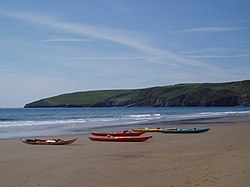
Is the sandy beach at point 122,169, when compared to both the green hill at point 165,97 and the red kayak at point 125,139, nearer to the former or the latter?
the red kayak at point 125,139

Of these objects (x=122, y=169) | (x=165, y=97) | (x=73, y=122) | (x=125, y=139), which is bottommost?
(x=122, y=169)

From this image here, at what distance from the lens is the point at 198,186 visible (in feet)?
26.8

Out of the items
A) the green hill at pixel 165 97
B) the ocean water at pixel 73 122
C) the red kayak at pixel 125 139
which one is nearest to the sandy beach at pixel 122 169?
the red kayak at pixel 125 139

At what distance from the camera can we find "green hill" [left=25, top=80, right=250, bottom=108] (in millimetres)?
144500

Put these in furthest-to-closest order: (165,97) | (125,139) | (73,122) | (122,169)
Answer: (165,97) → (73,122) → (125,139) → (122,169)

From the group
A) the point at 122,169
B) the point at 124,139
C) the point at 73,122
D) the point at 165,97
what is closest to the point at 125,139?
the point at 124,139

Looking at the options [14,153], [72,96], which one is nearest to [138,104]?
[72,96]

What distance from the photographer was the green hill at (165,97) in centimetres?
14450

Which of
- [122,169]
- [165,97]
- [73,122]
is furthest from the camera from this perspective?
[165,97]

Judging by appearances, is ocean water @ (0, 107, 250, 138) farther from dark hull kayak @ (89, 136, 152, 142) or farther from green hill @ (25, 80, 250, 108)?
green hill @ (25, 80, 250, 108)

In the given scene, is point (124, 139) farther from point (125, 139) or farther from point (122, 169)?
point (122, 169)

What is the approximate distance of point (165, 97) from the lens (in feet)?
511

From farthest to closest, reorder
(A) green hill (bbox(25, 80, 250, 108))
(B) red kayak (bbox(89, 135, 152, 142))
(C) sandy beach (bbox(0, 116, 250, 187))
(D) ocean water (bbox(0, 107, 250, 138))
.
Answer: (A) green hill (bbox(25, 80, 250, 108)) → (D) ocean water (bbox(0, 107, 250, 138)) → (B) red kayak (bbox(89, 135, 152, 142)) → (C) sandy beach (bbox(0, 116, 250, 187))

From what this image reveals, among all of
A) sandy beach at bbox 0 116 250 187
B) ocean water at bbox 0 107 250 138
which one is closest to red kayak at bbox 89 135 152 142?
sandy beach at bbox 0 116 250 187
